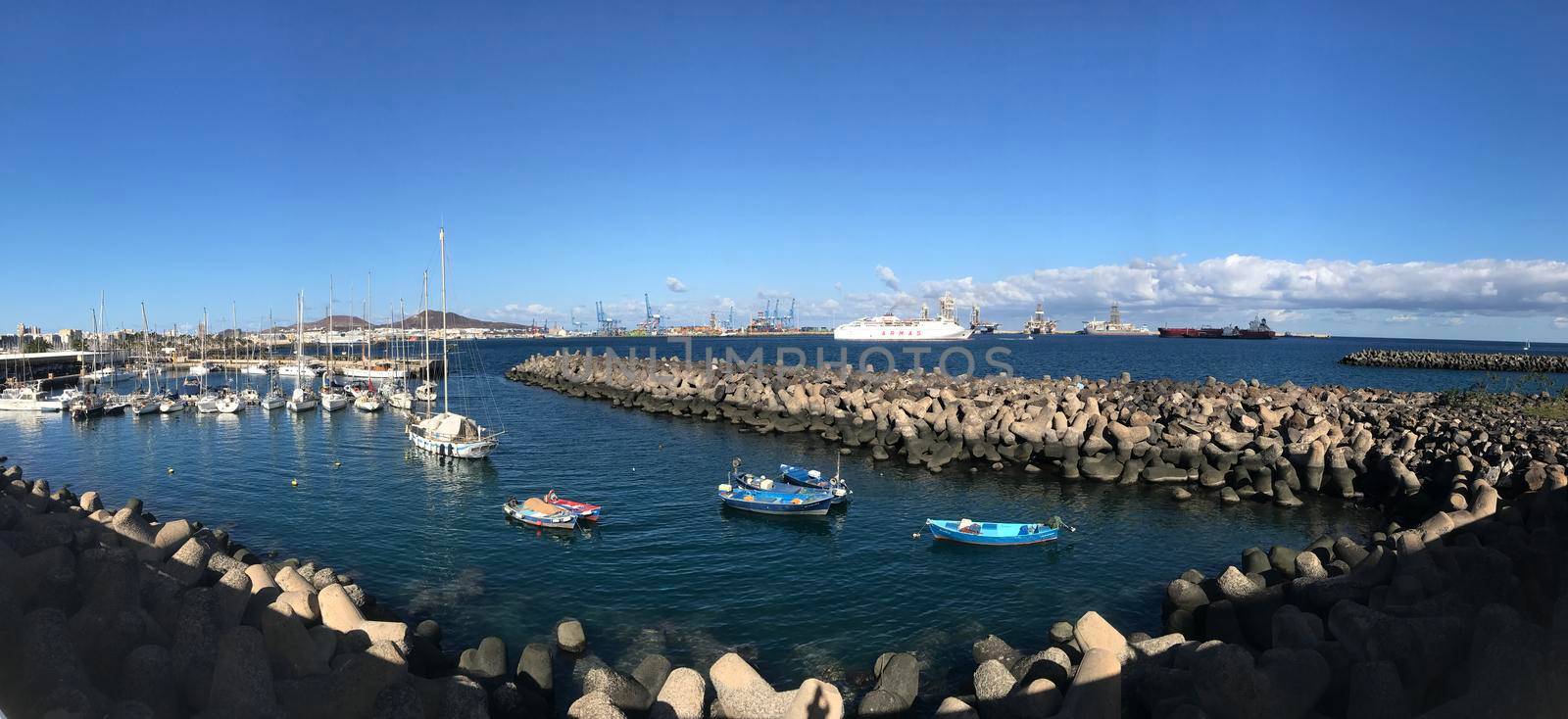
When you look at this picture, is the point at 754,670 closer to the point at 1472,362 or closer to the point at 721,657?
the point at 721,657

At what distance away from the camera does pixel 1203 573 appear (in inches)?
901

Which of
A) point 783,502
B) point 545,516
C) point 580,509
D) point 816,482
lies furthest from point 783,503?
point 545,516

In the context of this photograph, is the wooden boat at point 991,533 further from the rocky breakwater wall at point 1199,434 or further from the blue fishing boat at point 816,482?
the rocky breakwater wall at point 1199,434

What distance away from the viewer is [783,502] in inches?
1128

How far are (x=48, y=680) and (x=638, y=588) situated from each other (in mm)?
13667

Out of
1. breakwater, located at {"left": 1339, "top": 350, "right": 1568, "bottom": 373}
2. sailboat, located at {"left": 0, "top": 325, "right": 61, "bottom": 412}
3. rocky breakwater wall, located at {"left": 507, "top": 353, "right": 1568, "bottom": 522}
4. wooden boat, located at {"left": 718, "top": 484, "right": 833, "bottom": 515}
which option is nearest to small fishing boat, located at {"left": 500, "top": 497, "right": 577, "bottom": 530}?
wooden boat, located at {"left": 718, "top": 484, "right": 833, "bottom": 515}

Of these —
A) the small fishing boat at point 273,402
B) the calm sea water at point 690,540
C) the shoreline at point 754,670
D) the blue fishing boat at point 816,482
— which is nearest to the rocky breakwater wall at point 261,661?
the shoreline at point 754,670

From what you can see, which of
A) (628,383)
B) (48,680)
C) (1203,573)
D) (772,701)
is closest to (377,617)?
(48,680)

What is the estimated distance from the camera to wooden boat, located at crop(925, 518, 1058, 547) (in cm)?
2492

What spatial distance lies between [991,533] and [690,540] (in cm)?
1022

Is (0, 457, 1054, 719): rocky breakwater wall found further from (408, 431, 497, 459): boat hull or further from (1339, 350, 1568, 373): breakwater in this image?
(1339, 350, 1568, 373): breakwater

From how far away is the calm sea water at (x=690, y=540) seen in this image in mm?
19062

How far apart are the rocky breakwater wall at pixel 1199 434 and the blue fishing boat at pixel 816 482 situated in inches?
256

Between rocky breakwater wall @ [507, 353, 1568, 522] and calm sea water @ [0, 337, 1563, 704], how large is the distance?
1.76 meters
